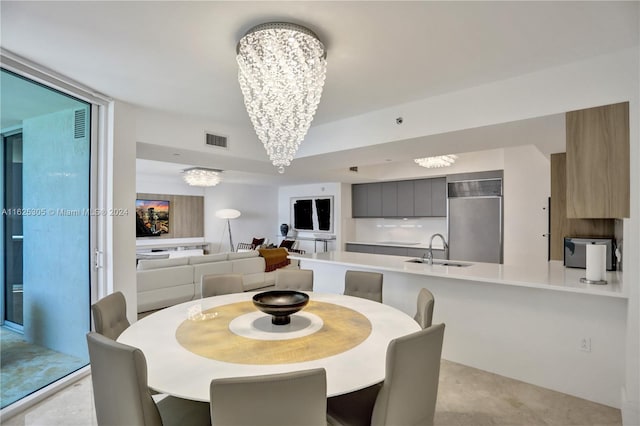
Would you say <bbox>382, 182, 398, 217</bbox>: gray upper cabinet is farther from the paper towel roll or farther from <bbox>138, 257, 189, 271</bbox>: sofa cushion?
the paper towel roll

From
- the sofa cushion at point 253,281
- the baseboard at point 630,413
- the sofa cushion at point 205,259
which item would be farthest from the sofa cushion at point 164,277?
the baseboard at point 630,413

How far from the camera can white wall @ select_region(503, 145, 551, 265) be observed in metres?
5.31

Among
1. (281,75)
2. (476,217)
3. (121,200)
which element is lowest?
(476,217)

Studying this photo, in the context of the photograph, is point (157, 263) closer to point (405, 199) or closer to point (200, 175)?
point (200, 175)

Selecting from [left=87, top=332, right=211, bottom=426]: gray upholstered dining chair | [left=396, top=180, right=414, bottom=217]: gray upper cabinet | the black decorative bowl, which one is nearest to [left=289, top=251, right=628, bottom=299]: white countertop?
the black decorative bowl

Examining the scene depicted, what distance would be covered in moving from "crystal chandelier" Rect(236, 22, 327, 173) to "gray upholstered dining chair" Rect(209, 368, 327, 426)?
63.1 inches

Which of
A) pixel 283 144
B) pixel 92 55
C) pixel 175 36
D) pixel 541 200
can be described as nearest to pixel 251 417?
pixel 283 144

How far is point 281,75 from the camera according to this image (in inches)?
77.1

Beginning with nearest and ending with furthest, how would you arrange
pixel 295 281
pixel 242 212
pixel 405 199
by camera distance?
pixel 295 281 < pixel 405 199 < pixel 242 212

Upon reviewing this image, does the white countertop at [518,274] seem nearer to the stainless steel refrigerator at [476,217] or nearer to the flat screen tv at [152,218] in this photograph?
the stainless steel refrigerator at [476,217]

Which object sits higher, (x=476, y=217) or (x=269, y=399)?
(x=476, y=217)

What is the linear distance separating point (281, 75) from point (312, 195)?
7276 mm

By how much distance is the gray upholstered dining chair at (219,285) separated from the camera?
3.08 m

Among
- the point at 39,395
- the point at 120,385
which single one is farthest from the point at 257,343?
the point at 39,395
